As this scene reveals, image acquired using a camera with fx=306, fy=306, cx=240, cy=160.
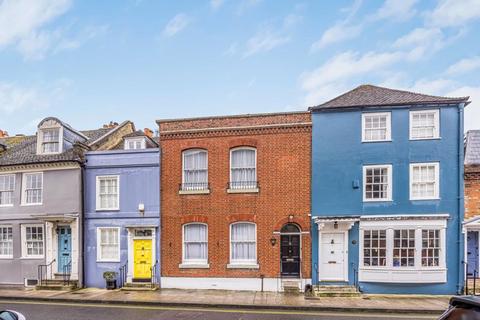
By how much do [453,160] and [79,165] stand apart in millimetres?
18612

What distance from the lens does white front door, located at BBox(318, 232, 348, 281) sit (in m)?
14.5

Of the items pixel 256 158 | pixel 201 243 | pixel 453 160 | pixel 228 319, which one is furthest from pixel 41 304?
pixel 453 160

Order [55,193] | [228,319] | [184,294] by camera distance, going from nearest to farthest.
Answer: [228,319] → [184,294] → [55,193]

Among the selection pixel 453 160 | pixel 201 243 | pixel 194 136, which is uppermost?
pixel 194 136

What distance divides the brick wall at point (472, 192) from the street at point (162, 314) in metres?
5.99

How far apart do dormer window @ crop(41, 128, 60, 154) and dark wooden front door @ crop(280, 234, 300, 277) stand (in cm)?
1337

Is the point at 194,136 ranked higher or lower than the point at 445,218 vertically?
higher

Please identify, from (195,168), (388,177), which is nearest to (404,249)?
(388,177)

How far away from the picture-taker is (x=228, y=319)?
10711 millimetres

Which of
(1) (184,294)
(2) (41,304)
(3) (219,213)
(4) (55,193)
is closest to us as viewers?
(2) (41,304)

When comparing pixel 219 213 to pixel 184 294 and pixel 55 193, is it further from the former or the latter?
pixel 55 193

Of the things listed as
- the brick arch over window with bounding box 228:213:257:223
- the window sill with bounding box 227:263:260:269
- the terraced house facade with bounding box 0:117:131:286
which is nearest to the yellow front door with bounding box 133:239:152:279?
the terraced house facade with bounding box 0:117:131:286

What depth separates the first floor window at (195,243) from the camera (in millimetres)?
15516

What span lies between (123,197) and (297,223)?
29.9 ft
